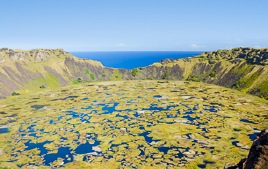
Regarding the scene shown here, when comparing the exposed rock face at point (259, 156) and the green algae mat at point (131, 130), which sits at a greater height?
the exposed rock face at point (259, 156)

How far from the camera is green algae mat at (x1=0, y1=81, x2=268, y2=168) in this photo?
7006 centimetres

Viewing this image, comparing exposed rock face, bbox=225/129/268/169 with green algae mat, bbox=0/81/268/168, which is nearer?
exposed rock face, bbox=225/129/268/169

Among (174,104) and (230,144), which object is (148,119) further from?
(230,144)

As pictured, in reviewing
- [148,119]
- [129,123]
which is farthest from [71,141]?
[148,119]

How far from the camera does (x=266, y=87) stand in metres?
176

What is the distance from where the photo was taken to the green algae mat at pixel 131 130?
230 feet

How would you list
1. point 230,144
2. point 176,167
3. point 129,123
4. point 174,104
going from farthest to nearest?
point 174,104 → point 129,123 → point 230,144 → point 176,167

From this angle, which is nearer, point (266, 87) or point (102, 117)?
point (102, 117)

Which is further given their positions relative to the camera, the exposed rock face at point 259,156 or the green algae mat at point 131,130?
the green algae mat at point 131,130

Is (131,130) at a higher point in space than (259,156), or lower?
lower

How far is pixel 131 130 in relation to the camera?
9388 centimetres

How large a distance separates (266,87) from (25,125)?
503 ft

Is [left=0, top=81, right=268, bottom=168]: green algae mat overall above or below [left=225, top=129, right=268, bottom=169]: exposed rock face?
below

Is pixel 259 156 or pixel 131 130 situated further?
pixel 131 130
